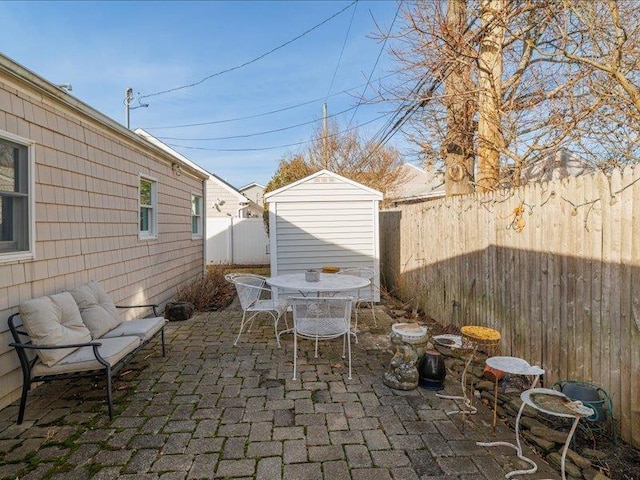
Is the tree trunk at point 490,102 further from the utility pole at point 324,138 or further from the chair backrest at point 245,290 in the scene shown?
the utility pole at point 324,138

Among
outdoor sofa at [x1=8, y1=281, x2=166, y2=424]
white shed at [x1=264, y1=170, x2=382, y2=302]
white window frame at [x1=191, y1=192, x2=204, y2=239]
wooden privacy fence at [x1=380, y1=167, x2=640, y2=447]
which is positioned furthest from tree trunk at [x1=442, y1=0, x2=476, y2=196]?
white window frame at [x1=191, y1=192, x2=204, y2=239]

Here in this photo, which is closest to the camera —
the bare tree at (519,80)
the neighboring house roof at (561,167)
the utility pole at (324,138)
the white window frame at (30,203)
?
the white window frame at (30,203)

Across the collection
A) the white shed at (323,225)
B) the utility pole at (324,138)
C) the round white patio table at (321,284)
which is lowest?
the round white patio table at (321,284)

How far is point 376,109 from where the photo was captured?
→ 6516 millimetres

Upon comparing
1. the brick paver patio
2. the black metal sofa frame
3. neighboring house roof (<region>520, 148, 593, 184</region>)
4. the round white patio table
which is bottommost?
the brick paver patio

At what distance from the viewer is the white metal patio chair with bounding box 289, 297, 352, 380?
366 cm

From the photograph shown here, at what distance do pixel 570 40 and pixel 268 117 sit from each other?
13591mm

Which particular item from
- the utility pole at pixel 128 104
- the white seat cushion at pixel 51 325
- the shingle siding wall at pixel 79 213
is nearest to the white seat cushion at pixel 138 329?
the white seat cushion at pixel 51 325

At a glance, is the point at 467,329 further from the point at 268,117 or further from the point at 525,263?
the point at 268,117

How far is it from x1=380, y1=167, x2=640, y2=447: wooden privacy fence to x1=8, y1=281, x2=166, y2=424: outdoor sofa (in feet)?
12.2

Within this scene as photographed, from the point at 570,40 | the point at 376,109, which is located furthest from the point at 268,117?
the point at 570,40

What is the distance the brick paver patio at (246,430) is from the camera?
223cm

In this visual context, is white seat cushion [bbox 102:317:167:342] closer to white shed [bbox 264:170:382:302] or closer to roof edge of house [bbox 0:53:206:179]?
roof edge of house [bbox 0:53:206:179]

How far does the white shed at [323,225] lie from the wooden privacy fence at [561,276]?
1.89 m
